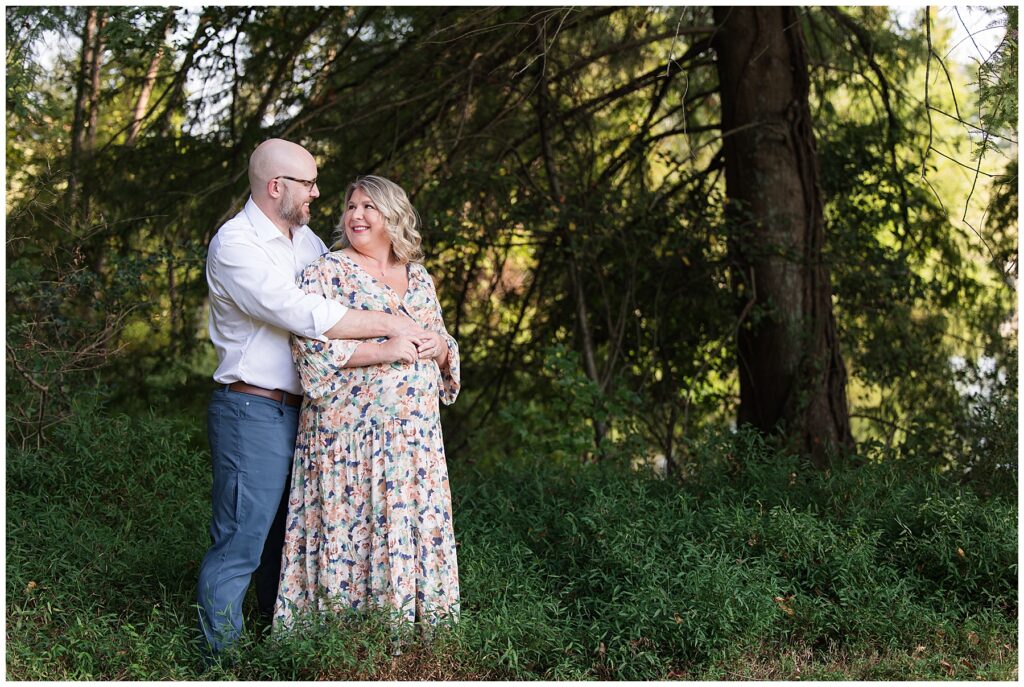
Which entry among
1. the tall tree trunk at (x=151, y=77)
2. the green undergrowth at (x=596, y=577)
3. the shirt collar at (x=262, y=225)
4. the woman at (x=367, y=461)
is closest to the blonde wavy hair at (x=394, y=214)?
the woman at (x=367, y=461)

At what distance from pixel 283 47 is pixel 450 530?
435 centimetres

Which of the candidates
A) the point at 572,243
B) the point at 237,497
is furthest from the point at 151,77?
the point at 237,497

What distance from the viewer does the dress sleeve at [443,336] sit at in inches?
156

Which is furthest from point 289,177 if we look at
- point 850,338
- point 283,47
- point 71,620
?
point 850,338

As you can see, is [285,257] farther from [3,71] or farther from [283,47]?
[283,47]

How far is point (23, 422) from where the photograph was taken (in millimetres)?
5523

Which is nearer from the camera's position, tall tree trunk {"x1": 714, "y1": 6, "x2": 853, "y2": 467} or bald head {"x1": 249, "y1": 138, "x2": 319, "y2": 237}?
bald head {"x1": 249, "y1": 138, "x2": 319, "y2": 237}

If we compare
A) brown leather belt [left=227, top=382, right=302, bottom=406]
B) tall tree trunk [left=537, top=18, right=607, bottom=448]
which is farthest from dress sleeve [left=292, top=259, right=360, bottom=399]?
tall tree trunk [left=537, top=18, right=607, bottom=448]

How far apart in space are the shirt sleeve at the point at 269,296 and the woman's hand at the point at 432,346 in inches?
12.6

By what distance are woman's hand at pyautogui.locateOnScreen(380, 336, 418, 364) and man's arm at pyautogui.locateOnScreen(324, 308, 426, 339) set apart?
0.06 ft

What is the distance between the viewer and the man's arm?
3.65 metres

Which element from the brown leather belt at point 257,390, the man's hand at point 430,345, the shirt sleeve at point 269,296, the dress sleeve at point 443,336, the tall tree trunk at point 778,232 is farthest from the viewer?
the tall tree trunk at point 778,232

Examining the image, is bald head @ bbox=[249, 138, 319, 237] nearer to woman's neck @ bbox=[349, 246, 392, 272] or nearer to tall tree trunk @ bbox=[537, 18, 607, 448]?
woman's neck @ bbox=[349, 246, 392, 272]

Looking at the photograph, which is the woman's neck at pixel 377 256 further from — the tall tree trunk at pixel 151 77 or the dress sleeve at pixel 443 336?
the tall tree trunk at pixel 151 77
